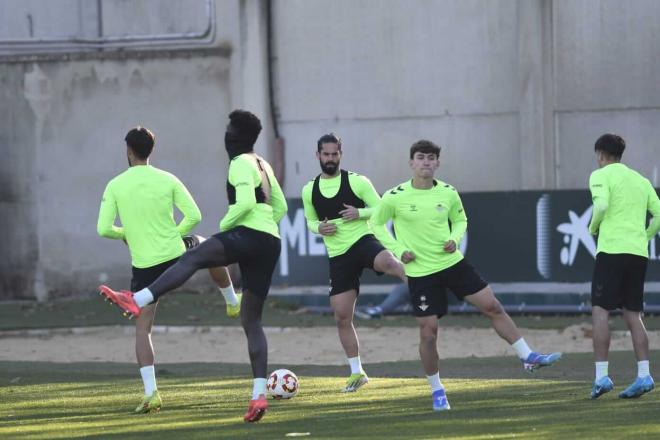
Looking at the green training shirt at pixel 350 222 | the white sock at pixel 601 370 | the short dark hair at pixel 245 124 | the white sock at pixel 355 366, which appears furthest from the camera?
the green training shirt at pixel 350 222

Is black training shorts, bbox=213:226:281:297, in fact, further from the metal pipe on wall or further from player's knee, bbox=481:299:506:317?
the metal pipe on wall

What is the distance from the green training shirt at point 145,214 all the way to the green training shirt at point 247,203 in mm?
861

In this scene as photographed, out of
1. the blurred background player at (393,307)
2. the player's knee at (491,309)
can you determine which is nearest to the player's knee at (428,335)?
the player's knee at (491,309)

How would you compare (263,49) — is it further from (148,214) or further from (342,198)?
(148,214)

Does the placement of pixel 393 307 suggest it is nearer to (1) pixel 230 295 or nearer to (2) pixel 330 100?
(2) pixel 330 100

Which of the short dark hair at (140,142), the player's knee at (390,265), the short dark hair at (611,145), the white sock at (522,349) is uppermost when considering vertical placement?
the short dark hair at (140,142)

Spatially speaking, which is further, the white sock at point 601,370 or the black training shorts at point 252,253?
the white sock at point 601,370

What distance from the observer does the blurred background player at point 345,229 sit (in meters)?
13.1

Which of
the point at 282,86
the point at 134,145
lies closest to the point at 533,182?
the point at 282,86

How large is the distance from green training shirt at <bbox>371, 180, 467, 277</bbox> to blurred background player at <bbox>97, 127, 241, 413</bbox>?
1.60 meters

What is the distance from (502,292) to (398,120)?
171 inches

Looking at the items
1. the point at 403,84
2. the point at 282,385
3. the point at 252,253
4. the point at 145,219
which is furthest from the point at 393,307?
the point at 252,253

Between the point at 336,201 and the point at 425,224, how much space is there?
7.01ft

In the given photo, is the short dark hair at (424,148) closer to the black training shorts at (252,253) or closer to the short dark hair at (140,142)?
the black training shorts at (252,253)
